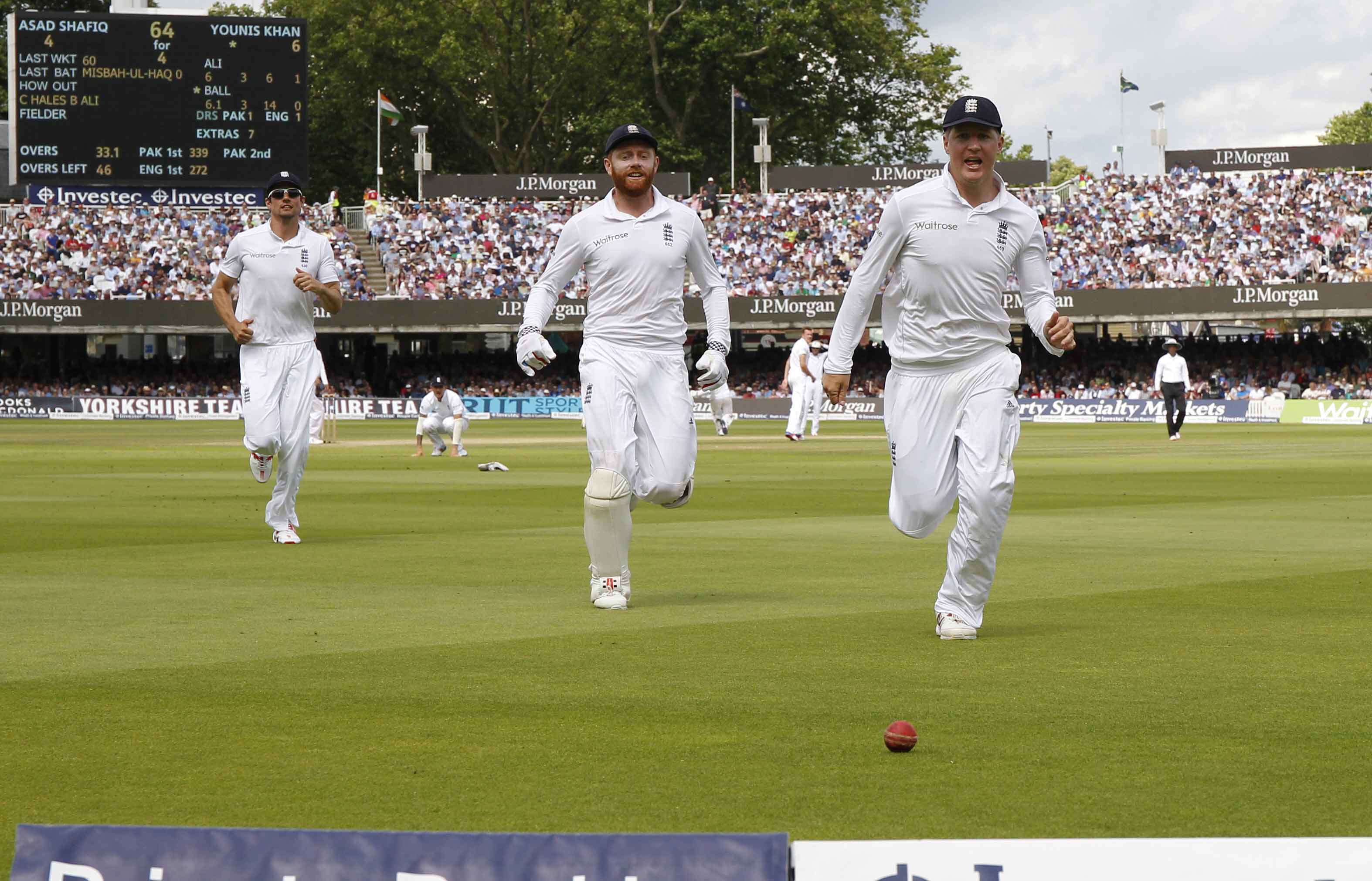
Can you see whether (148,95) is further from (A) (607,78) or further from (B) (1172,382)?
(A) (607,78)

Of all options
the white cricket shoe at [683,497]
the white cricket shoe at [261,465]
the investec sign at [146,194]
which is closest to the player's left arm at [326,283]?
the white cricket shoe at [261,465]

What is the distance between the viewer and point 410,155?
82.8m

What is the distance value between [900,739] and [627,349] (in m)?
4.86

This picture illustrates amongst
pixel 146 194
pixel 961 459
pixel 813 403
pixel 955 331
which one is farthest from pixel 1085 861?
pixel 146 194

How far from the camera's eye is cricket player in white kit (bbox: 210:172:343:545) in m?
13.7

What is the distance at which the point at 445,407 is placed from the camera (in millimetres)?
31156

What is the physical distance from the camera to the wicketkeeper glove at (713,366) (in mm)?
10281

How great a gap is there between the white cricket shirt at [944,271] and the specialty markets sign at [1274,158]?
57.3 m

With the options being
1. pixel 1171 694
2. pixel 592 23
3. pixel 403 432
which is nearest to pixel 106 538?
pixel 1171 694

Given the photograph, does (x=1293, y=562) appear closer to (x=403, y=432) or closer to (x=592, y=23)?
(x=403, y=432)

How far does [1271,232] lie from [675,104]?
3031 cm

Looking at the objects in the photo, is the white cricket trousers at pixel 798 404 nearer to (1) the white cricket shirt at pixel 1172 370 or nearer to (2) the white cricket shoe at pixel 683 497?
(1) the white cricket shirt at pixel 1172 370

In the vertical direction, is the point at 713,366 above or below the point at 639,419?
above

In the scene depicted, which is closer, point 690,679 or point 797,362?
point 690,679
